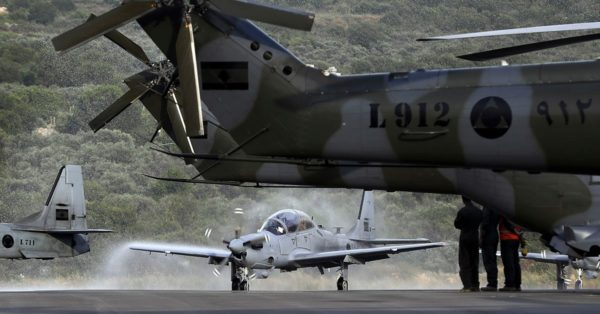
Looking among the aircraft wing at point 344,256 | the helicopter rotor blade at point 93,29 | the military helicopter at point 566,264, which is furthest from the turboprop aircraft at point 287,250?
the helicopter rotor blade at point 93,29

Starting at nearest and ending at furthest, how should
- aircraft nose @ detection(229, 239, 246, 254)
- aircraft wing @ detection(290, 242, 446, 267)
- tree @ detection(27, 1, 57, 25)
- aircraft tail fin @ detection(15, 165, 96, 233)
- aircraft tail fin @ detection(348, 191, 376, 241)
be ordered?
aircraft nose @ detection(229, 239, 246, 254), aircraft wing @ detection(290, 242, 446, 267), aircraft tail fin @ detection(15, 165, 96, 233), aircraft tail fin @ detection(348, 191, 376, 241), tree @ detection(27, 1, 57, 25)

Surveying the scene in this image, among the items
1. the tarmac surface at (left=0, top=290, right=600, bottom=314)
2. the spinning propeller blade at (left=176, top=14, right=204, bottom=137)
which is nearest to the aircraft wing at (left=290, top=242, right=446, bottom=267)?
the tarmac surface at (left=0, top=290, right=600, bottom=314)

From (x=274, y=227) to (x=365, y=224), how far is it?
21.7 feet

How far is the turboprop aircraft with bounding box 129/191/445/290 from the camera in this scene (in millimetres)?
33062

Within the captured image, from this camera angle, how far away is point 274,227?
3428 cm

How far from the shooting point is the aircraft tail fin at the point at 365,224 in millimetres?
39466

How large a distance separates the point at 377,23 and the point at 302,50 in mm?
20702

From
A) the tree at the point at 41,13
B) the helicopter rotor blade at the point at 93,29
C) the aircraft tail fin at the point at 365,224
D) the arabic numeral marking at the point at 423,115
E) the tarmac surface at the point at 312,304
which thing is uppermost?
the tree at the point at 41,13

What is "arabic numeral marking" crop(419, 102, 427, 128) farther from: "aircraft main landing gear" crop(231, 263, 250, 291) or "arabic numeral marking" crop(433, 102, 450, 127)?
"aircraft main landing gear" crop(231, 263, 250, 291)

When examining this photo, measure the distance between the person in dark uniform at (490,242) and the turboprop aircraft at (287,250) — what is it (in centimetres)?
897

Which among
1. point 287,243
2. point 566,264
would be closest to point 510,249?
point 566,264

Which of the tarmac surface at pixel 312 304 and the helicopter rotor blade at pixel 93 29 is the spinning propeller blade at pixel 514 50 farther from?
the helicopter rotor blade at pixel 93 29

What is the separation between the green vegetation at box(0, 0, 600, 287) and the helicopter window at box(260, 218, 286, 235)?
12366 mm

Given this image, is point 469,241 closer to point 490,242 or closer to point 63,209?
point 490,242
